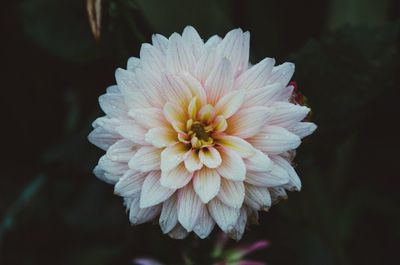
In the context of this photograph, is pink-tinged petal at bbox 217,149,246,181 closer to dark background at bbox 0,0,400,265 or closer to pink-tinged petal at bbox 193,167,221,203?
pink-tinged petal at bbox 193,167,221,203

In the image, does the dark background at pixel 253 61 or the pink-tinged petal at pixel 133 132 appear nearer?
the pink-tinged petal at pixel 133 132

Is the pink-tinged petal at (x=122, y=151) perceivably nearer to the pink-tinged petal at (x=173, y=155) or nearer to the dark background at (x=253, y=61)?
the pink-tinged petal at (x=173, y=155)

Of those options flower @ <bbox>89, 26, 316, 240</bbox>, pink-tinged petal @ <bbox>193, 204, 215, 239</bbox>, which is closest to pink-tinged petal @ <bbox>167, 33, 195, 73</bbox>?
flower @ <bbox>89, 26, 316, 240</bbox>

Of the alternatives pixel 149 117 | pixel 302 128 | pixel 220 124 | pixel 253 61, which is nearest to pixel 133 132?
pixel 149 117

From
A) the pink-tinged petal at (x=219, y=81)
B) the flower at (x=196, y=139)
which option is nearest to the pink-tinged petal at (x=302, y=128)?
the flower at (x=196, y=139)

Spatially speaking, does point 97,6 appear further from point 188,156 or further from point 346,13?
point 346,13

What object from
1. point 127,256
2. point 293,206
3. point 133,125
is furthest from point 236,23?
point 133,125
